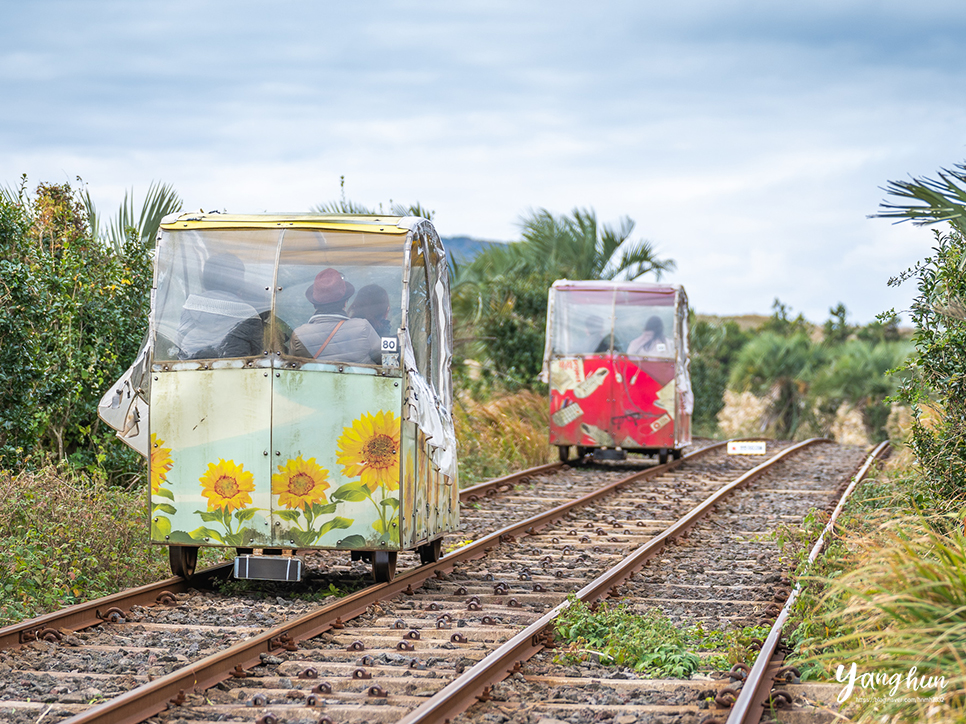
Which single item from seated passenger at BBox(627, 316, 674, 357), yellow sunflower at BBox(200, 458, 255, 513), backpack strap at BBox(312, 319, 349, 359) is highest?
seated passenger at BBox(627, 316, 674, 357)

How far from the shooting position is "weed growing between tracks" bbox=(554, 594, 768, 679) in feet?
20.3

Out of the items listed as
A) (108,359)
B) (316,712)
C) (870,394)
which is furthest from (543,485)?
(870,394)

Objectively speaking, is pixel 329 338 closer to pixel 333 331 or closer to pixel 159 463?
pixel 333 331

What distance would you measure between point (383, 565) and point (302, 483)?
2.92 feet

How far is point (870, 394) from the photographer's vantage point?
32.9 meters

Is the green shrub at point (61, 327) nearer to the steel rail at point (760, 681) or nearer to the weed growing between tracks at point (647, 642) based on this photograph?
the weed growing between tracks at point (647, 642)

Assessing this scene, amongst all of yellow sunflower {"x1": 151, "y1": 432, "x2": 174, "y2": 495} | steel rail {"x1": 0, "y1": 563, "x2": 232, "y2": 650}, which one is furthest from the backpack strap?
steel rail {"x1": 0, "y1": 563, "x2": 232, "y2": 650}

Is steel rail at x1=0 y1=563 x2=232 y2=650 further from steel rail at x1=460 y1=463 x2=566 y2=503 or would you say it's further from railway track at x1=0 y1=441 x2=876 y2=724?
steel rail at x1=460 y1=463 x2=566 y2=503

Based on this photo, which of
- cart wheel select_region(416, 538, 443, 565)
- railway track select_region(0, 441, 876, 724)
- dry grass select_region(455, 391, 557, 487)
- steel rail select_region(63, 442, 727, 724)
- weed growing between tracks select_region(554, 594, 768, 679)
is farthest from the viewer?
dry grass select_region(455, 391, 557, 487)

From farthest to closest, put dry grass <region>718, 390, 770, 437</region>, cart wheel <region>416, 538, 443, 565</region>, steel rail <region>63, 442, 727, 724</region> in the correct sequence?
1. dry grass <region>718, 390, 770, 437</region>
2. cart wheel <region>416, 538, 443, 565</region>
3. steel rail <region>63, 442, 727, 724</region>

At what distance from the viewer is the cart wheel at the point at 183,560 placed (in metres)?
7.88

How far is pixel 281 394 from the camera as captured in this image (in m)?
7.71

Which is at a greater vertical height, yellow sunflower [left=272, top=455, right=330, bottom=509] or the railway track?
yellow sunflower [left=272, top=455, right=330, bottom=509]

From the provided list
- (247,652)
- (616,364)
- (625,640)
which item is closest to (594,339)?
(616,364)
